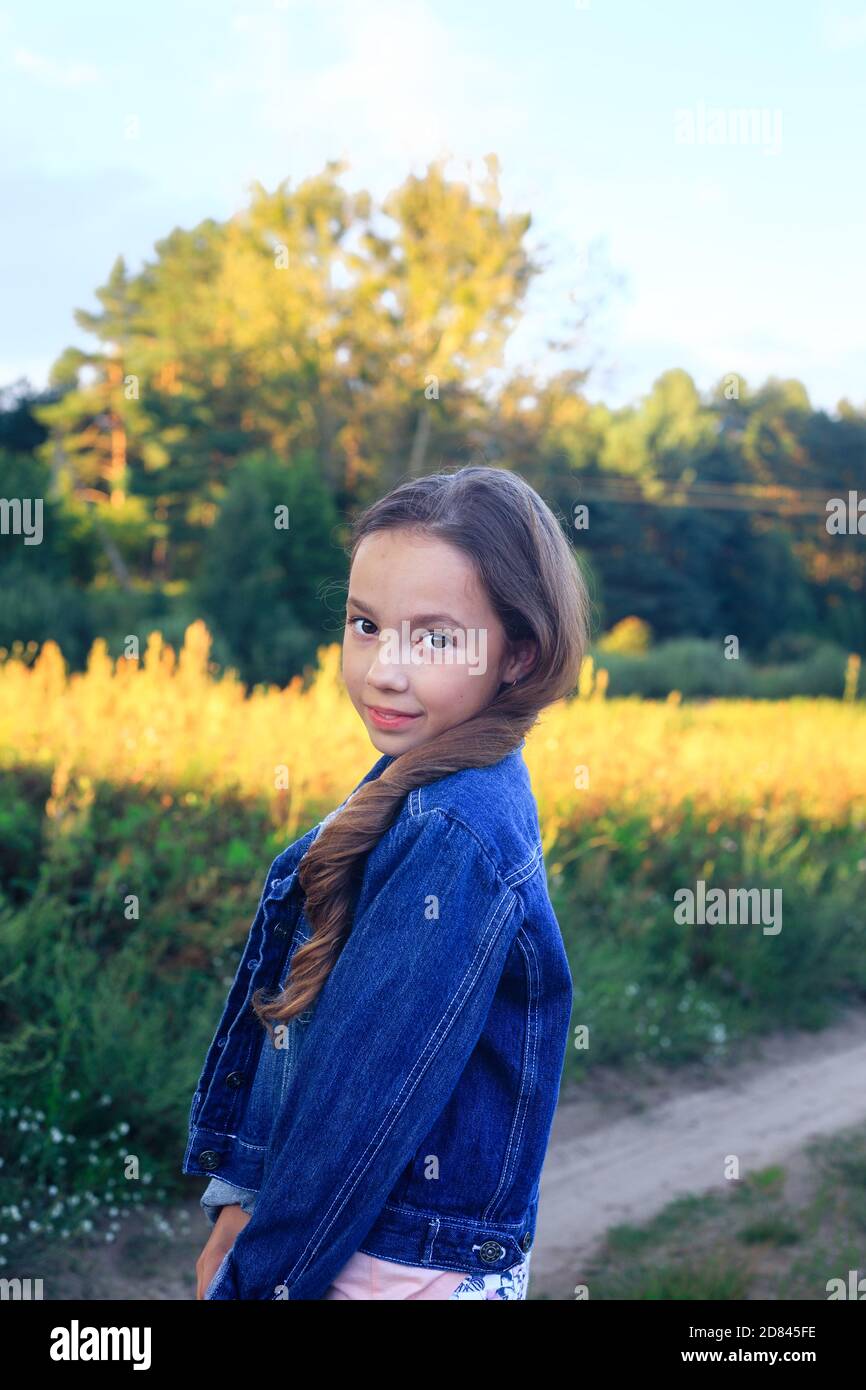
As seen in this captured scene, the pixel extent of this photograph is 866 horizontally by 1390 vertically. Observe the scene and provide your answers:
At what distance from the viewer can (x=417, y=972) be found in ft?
4.72

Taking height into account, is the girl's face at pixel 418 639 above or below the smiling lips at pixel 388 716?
above

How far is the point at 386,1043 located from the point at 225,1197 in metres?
0.49

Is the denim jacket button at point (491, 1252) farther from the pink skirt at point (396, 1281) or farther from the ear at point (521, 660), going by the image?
the ear at point (521, 660)

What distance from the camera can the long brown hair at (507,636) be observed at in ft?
5.20

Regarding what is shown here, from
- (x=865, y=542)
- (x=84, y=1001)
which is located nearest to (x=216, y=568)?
(x=84, y=1001)

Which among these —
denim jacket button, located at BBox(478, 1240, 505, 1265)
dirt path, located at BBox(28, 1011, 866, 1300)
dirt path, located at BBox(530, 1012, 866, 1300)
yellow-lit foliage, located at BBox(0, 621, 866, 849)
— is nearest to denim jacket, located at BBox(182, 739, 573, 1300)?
denim jacket button, located at BBox(478, 1240, 505, 1265)

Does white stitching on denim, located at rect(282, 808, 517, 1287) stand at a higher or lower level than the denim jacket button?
higher

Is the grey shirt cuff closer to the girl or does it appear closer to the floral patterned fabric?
the girl

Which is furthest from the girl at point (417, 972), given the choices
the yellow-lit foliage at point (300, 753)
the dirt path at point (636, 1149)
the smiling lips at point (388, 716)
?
the yellow-lit foliage at point (300, 753)

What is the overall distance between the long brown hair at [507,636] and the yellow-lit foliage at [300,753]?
350 centimetres

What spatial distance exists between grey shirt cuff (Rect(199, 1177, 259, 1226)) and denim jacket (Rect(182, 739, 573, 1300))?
0.45 feet

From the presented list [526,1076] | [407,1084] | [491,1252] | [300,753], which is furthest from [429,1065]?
[300,753]

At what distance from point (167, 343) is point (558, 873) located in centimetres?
3190

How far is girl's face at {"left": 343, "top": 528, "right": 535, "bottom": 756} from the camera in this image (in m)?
1.64
